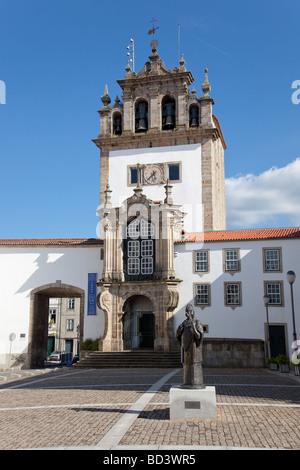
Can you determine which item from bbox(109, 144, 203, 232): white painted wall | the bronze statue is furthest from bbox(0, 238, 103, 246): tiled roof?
the bronze statue

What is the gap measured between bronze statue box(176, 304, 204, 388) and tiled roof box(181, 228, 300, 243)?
748 inches

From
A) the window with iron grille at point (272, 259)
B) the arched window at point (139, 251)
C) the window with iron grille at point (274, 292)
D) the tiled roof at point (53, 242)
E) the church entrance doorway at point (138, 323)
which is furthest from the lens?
the tiled roof at point (53, 242)

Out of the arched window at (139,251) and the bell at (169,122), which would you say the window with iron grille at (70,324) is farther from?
the bell at (169,122)

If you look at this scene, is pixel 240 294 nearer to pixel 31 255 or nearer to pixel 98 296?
pixel 98 296

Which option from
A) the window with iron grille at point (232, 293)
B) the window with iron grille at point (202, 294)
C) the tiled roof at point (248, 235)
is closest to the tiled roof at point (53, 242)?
the tiled roof at point (248, 235)

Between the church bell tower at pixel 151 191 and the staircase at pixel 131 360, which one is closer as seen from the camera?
the staircase at pixel 131 360

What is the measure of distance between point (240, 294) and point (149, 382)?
12.5 m

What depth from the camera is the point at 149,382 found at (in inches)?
782

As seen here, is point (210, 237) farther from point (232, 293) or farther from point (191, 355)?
point (191, 355)

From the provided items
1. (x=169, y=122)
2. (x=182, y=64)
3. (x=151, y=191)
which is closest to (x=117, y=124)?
(x=169, y=122)

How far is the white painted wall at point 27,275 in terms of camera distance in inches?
1375

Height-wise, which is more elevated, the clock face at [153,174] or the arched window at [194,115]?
the arched window at [194,115]

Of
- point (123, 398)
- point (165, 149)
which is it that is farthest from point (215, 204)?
point (123, 398)

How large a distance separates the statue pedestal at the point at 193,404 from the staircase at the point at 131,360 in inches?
666
